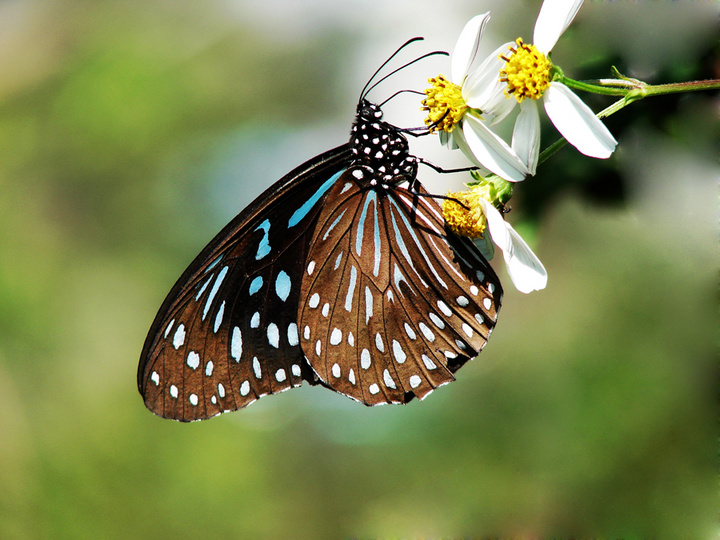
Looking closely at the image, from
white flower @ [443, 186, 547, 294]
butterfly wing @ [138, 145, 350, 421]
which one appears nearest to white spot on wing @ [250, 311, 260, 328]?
Answer: butterfly wing @ [138, 145, 350, 421]

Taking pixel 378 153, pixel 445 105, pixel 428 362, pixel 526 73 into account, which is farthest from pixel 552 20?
pixel 428 362

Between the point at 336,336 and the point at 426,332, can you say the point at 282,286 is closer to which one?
the point at 336,336

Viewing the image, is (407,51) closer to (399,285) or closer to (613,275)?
(613,275)


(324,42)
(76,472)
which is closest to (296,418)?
(76,472)

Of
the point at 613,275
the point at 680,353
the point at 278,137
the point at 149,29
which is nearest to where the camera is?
the point at 680,353

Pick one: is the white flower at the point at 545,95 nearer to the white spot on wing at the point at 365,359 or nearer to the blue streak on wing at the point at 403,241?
the blue streak on wing at the point at 403,241
